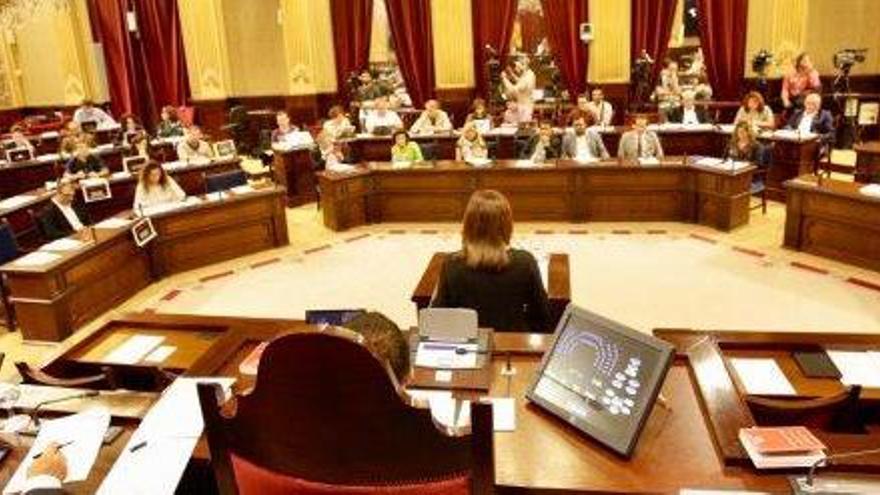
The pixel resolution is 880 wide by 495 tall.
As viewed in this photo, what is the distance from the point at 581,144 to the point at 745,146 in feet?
6.01

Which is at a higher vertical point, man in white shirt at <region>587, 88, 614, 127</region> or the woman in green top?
man in white shirt at <region>587, 88, 614, 127</region>

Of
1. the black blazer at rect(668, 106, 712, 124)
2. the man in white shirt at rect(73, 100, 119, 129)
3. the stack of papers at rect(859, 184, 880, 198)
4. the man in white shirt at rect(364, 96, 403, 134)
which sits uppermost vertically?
the man in white shirt at rect(73, 100, 119, 129)

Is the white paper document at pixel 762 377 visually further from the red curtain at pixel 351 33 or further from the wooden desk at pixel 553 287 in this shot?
the red curtain at pixel 351 33

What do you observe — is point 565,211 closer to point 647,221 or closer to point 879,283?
point 647,221

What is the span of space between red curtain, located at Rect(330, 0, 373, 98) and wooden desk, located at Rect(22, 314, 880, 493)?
11550mm

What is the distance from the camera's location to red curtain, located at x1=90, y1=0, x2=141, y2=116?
14852 mm

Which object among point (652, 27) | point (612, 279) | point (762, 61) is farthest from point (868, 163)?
point (652, 27)

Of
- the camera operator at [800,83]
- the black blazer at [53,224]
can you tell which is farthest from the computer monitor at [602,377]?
the camera operator at [800,83]

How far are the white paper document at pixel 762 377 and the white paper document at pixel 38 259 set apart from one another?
529 centimetres

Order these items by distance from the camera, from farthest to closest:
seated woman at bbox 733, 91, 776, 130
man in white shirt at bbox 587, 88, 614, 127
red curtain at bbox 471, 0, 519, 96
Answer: red curtain at bbox 471, 0, 519, 96 < man in white shirt at bbox 587, 88, 614, 127 < seated woman at bbox 733, 91, 776, 130

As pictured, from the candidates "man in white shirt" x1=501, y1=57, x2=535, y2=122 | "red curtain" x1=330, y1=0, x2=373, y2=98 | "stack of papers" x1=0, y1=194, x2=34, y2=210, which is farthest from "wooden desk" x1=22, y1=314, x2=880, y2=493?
"red curtain" x1=330, y1=0, x2=373, y2=98

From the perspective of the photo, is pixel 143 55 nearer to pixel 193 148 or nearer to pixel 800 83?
pixel 193 148

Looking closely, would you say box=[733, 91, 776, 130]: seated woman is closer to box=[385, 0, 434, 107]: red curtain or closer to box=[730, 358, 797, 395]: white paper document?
box=[385, 0, 434, 107]: red curtain

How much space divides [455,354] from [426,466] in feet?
4.32
